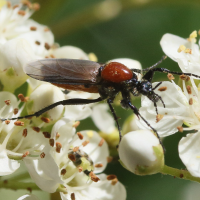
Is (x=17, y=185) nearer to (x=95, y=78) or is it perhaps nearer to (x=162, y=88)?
(x=95, y=78)

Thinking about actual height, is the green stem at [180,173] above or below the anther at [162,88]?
below

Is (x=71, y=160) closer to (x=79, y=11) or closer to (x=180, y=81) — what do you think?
(x=180, y=81)

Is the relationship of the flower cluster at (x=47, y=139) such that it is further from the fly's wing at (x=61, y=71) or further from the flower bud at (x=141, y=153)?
the flower bud at (x=141, y=153)

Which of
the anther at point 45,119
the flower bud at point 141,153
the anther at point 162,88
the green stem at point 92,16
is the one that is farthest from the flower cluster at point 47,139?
the green stem at point 92,16

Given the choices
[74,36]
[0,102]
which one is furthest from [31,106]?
[74,36]

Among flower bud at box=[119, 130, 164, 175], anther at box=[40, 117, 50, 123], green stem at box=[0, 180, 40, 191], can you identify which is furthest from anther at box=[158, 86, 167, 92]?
green stem at box=[0, 180, 40, 191]

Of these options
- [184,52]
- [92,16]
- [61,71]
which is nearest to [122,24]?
[92,16]

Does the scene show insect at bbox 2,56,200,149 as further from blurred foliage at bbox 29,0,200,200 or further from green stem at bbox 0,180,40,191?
blurred foliage at bbox 29,0,200,200
